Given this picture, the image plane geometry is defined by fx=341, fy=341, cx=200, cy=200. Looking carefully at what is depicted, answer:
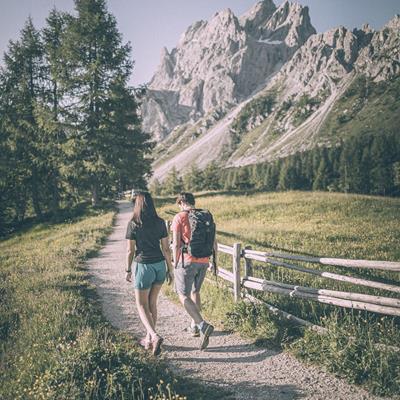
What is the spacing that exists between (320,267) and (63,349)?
10.5 meters

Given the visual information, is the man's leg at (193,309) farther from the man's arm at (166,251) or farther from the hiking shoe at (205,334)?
the man's arm at (166,251)


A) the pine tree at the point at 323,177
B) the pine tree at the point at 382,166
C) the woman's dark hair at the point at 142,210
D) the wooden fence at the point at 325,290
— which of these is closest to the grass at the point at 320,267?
the wooden fence at the point at 325,290

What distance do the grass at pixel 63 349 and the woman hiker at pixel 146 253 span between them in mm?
666

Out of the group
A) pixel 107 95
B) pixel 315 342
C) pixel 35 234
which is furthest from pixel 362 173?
pixel 315 342

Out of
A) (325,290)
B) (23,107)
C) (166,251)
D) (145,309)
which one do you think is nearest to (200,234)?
(166,251)

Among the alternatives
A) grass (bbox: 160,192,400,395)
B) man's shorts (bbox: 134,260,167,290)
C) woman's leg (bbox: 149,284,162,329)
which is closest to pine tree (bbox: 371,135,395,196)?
grass (bbox: 160,192,400,395)

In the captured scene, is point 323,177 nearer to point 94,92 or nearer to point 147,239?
point 94,92

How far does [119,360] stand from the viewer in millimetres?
5016

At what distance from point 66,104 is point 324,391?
2888cm

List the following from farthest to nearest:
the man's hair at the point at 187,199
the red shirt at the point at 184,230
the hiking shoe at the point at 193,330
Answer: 1. the hiking shoe at the point at 193,330
2. the man's hair at the point at 187,199
3. the red shirt at the point at 184,230

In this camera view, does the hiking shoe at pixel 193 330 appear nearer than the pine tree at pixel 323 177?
Yes

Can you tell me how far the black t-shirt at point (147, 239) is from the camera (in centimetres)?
600

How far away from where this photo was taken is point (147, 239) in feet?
19.8

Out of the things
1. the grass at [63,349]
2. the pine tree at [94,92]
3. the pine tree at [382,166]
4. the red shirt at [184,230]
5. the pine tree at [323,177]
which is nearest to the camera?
the grass at [63,349]
